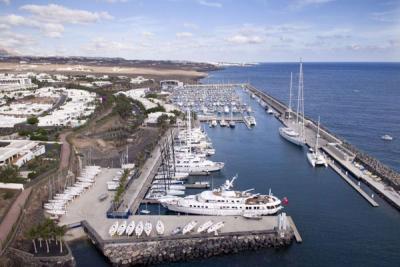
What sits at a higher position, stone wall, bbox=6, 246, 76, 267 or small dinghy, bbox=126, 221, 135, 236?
small dinghy, bbox=126, 221, 135, 236

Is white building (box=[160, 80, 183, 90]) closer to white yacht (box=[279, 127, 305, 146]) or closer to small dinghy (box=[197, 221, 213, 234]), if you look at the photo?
white yacht (box=[279, 127, 305, 146])

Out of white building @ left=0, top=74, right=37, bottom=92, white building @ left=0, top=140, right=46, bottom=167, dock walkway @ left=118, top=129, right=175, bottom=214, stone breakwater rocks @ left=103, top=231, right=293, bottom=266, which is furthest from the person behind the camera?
white building @ left=0, top=74, right=37, bottom=92

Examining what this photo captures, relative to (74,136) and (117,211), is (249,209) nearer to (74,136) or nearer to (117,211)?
(117,211)

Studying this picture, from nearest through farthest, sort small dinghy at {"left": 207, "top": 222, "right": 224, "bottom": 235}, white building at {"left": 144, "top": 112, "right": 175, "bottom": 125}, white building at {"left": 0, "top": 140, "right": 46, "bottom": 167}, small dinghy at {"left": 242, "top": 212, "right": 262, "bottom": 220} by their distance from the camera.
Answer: small dinghy at {"left": 207, "top": 222, "right": 224, "bottom": 235}
small dinghy at {"left": 242, "top": 212, "right": 262, "bottom": 220}
white building at {"left": 0, "top": 140, "right": 46, "bottom": 167}
white building at {"left": 144, "top": 112, "right": 175, "bottom": 125}

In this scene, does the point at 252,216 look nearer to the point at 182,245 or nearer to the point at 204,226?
the point at 204,226

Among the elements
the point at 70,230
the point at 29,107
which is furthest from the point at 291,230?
the point at 29,107

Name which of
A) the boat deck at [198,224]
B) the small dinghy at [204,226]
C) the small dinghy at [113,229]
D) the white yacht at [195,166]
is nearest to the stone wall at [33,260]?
the boat deck at [198,224]

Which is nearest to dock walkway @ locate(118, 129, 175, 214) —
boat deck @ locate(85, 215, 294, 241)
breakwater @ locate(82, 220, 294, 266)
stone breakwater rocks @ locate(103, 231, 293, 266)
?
boat deck @ locate(85, 215, 294, 241)
